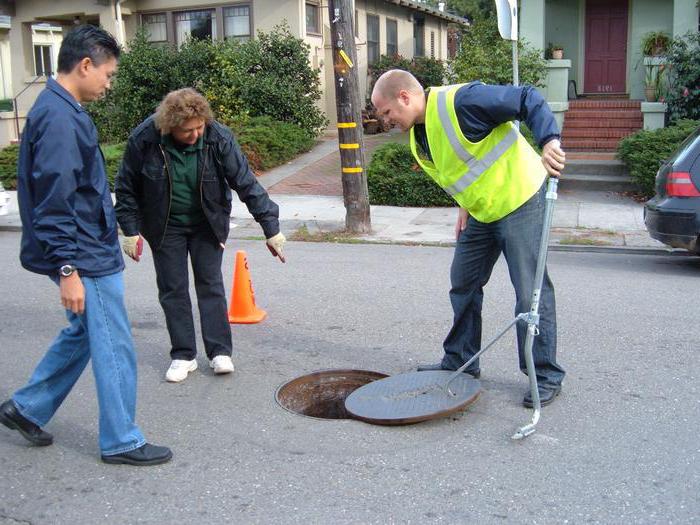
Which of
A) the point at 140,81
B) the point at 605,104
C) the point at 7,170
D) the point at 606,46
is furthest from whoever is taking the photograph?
the point at 140,81

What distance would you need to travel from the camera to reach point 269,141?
16359mm

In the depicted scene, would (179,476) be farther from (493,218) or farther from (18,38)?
(18,38)

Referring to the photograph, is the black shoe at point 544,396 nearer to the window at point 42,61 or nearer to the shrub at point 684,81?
the shrub at point 684,81

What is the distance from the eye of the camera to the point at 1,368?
5387mm

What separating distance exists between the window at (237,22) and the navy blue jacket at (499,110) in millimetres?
16747

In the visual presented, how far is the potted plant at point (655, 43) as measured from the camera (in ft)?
49.9

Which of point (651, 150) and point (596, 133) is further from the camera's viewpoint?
point (596, 133)

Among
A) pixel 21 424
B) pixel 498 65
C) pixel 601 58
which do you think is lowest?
pixel 21 424

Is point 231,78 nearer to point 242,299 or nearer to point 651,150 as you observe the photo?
point 651,150

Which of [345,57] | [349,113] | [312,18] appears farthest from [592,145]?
[312,18]

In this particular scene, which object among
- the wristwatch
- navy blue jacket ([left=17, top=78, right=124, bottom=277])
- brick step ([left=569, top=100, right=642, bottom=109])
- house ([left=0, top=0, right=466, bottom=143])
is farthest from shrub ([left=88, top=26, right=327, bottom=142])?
the wristwatch

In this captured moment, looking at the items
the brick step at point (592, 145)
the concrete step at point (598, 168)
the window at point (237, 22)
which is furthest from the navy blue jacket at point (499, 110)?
Result: the window at point (237, 22)

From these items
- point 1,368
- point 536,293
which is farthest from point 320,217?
point 536,293

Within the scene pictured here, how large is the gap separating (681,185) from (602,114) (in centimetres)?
779
